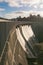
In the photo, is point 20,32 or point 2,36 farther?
point 20,32

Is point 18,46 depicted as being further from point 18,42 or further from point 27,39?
point 27,39

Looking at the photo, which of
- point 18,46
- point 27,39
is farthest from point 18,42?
point 27,39

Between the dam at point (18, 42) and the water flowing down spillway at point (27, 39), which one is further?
the water flowing down spillway at point (27, 39)

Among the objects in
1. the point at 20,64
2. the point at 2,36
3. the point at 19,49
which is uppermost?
the point at 2,36

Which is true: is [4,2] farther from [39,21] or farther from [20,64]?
[20,64]

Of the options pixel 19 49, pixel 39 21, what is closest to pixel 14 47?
pixel 19 49

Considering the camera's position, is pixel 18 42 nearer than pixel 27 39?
Yes
